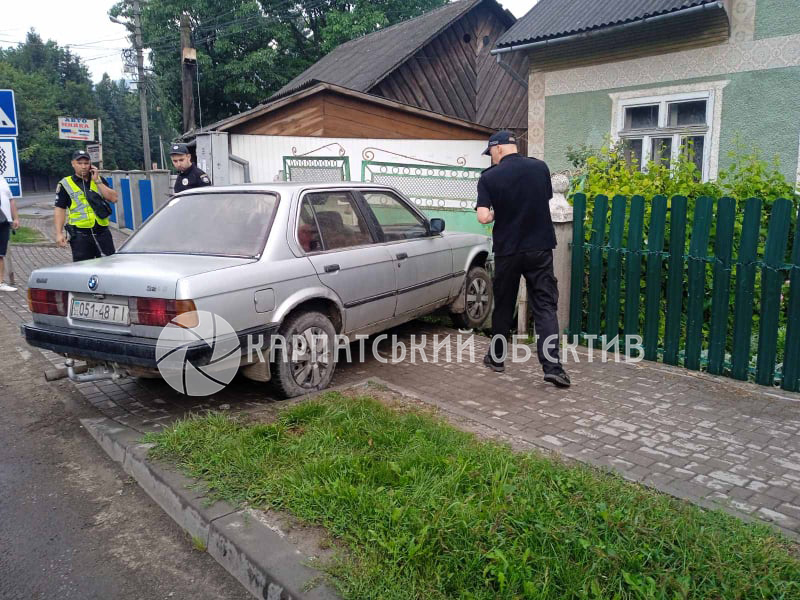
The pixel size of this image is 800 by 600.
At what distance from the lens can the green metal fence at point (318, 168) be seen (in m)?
11.5

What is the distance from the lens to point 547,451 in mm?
4004

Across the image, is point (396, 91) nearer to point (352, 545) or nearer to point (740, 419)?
point (740, 419)

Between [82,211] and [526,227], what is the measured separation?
4.81 m

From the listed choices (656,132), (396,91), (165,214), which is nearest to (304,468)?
(165,214)

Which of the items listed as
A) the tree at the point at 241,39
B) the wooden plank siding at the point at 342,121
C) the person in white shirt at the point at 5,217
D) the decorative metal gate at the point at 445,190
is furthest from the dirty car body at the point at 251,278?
the tree at the point at 241,39

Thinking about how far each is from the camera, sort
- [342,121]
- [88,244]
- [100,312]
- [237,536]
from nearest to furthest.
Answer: [237,536] → [100,312] → [88,244] → [342,121]

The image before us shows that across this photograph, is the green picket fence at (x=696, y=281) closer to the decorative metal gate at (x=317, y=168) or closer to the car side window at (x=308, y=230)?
the car side window at (x=308, y=230)

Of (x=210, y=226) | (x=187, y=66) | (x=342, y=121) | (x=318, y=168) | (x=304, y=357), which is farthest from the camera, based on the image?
(x=187, y=66)

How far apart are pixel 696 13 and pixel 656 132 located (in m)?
1.73

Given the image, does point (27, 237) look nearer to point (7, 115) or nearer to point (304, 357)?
point (7, 115)

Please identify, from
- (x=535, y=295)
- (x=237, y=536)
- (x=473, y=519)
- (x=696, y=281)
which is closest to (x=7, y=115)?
(x=535, y=295)

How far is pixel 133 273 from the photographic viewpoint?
4.36m
